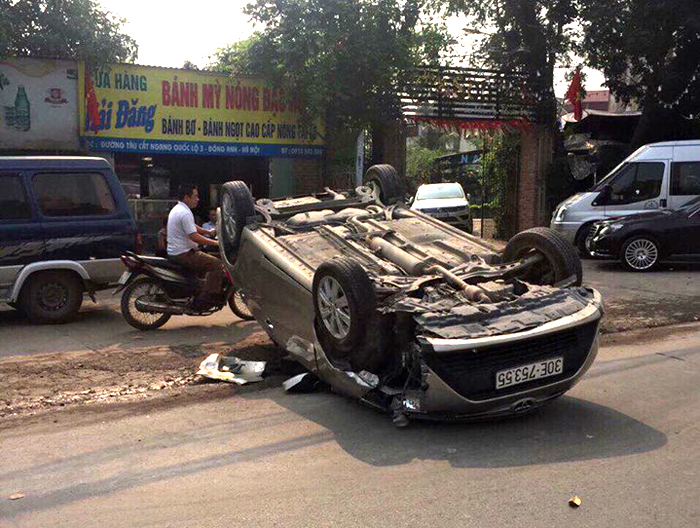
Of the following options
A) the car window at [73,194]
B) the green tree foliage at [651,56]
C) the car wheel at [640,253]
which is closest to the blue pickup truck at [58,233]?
the car window at [73,194]

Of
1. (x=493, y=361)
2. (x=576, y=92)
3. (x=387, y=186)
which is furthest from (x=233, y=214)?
(x=576, y=92)

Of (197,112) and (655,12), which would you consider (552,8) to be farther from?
(197,112)

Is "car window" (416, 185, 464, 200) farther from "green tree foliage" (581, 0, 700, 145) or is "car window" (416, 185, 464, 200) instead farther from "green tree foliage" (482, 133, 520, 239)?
"green tree foliage" (581, 0, 700, 145)

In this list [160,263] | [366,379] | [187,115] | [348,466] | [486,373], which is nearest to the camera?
[348,466]

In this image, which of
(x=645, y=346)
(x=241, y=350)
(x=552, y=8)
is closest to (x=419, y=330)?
(x=241, y=350)

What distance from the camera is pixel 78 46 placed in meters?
13.8

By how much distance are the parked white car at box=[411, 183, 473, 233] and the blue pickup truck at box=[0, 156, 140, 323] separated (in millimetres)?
11000

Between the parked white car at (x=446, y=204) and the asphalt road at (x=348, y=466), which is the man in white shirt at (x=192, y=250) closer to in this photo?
the asphalt road at (x=348, y=466)

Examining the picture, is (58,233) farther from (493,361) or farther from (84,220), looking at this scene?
(493,361)

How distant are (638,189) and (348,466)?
1319 cm

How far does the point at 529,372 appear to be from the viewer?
5039mm

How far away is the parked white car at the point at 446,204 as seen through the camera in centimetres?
2031

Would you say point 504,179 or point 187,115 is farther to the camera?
point 504,179

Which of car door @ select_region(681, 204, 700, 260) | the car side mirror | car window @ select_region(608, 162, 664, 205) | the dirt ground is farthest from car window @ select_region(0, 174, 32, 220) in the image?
car window @ select_region(608, 162, 664, 205)
